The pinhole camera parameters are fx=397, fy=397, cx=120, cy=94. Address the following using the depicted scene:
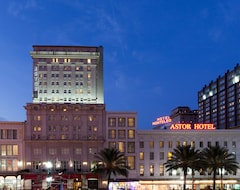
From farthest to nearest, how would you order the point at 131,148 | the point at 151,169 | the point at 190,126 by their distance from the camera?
the point at 190,126 < the point at 151,169 < the point at 131,148

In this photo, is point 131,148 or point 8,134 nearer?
point 131,148

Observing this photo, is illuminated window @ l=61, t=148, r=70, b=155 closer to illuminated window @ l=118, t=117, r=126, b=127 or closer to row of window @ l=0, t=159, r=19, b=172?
row of window @ l=0, t=159, r=19, b=172

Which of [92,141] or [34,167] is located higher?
[92,141]

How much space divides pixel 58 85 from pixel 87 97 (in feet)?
32.4

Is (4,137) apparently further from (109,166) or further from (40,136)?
(109,166)

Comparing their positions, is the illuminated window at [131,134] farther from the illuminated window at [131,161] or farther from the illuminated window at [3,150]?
the illuminated window at [3,150]

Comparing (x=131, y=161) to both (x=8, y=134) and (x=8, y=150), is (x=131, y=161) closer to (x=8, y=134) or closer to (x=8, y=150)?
(x=8, y=150)

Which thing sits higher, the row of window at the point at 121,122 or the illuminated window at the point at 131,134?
the row of window at the point at 121,122

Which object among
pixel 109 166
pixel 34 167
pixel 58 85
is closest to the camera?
pixel 109 166

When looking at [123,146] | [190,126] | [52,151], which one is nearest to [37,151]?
[52,151]

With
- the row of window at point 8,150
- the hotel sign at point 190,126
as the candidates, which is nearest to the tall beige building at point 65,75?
the row of window at point 8,150

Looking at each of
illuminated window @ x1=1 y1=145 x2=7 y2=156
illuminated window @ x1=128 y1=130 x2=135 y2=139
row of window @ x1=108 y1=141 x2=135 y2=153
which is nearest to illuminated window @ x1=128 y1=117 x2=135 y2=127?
→ illuminated window @ x1=128 y1=130 x2=135 y2=139

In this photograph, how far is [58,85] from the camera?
4926 inches

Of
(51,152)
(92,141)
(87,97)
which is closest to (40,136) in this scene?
(51,152)
